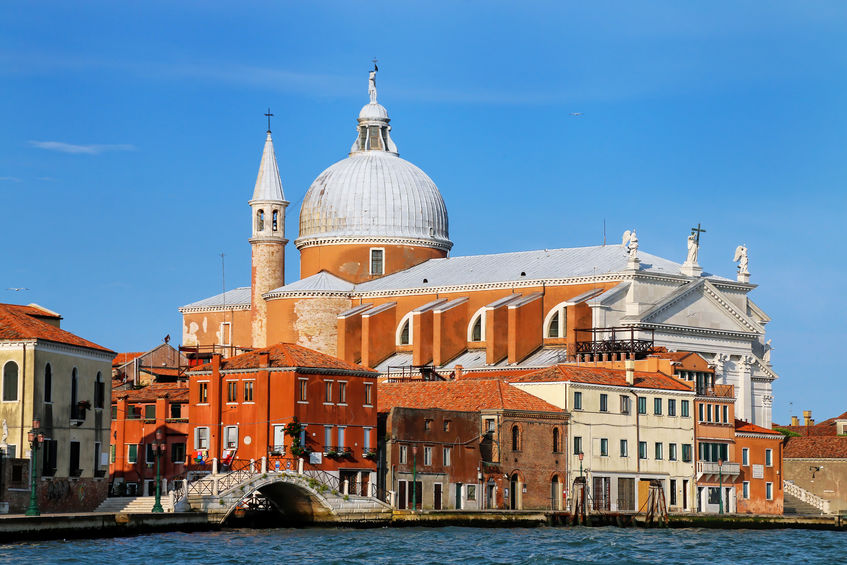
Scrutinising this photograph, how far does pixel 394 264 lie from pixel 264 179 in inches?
259

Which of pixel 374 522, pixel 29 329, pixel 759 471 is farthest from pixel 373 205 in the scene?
pixel 29 329

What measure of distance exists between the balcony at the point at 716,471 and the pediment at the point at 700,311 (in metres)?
6.99

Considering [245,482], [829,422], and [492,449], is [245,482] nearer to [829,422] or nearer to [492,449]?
[492,449]

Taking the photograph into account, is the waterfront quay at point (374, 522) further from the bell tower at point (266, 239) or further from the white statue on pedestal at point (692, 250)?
the bell tower at point (266, 239)

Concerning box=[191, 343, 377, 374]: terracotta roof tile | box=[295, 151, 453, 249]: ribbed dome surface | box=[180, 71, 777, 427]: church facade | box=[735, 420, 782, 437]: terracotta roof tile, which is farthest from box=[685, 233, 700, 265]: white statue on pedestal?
box=[191, 343, 377, 374]: terracotta roof tile

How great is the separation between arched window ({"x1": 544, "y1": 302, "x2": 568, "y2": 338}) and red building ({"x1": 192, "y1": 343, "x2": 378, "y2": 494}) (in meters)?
15.3

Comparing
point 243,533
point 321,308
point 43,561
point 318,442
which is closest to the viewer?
point 43,561

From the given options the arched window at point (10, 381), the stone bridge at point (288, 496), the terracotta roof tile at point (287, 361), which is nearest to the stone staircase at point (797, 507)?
the stone bridge at point (288, 496)

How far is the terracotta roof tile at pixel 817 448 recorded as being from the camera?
7106 centimetres

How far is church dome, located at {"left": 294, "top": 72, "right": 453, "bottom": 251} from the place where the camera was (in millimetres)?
79562

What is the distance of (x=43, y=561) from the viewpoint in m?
38.3

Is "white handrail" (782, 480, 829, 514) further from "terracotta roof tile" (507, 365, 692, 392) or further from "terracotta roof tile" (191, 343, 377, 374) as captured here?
"terracotta roof tile" (191, 343, 377, 374)

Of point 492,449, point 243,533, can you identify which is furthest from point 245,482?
point 492,449

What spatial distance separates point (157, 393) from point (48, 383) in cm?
1455
